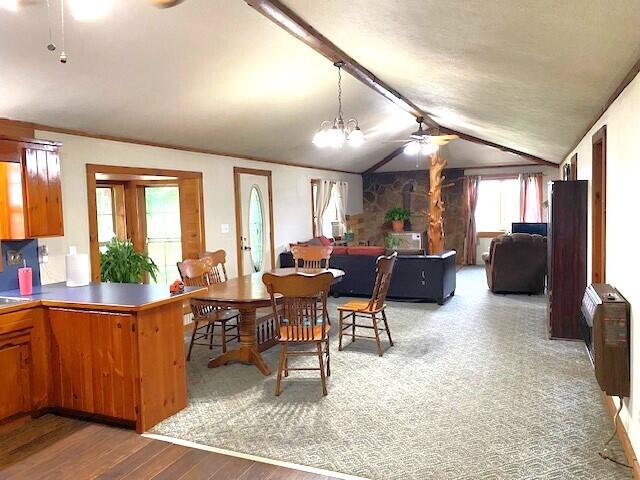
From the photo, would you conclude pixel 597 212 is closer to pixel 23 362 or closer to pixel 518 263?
pixel 518 263

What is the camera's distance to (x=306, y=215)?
30.3 feet

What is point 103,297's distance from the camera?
3414 millimetres

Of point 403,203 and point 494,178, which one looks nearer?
point 494,178

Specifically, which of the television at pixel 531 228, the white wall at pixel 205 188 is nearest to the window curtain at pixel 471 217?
the television at pixel 531 228

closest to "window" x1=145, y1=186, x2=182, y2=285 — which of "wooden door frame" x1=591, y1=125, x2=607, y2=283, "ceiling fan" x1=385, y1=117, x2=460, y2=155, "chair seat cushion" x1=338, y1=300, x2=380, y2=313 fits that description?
"chair seat cushion" x1=338, y1=300, x2=380, y2=313

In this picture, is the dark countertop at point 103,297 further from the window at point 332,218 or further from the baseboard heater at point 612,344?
the window at point 332,218

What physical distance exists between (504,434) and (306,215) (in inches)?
260

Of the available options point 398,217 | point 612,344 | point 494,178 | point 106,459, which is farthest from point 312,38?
point 494,178

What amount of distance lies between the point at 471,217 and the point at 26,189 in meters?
9.28

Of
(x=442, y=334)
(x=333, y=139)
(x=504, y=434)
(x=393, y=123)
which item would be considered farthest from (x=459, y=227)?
(x=504, y=434)

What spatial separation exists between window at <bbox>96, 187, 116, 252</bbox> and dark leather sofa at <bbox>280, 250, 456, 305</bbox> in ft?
10.2

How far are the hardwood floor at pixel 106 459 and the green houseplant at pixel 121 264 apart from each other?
74.8 inches

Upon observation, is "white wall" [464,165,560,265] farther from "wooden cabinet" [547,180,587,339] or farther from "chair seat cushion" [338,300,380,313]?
"chair seat cushion" [338,300,380,313]

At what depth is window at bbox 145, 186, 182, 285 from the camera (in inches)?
271
